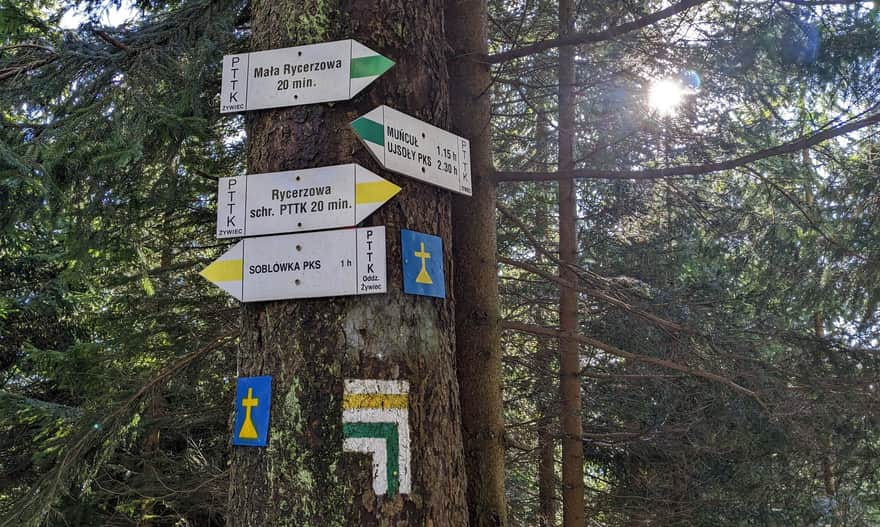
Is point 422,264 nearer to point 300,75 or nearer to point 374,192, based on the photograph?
point 374,192

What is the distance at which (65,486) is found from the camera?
146 inches

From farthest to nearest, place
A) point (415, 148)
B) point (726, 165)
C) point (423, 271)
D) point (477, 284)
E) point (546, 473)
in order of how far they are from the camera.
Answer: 1. point (546, 473)
2. point (477, 284)
3. point (726, 165)
4. point (415, 148)
5. point (423, 271)

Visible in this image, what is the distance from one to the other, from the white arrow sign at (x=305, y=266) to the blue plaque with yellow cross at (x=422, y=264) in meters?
0.09

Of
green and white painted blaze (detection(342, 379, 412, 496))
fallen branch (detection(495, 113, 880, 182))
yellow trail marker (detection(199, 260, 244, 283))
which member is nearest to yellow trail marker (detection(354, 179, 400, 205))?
yellow trail marker (detection(199, 260, 244, 283))

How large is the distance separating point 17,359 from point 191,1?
958 cm

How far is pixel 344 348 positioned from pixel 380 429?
26 cm

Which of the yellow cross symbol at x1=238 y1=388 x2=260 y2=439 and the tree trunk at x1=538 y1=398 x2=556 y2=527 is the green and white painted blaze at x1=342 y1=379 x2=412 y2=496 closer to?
the yellow cross symbol at x1=238 y1=388 x2=260 y2=439

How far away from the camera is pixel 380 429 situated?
1909mm

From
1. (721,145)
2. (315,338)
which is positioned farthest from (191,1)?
(721,145)

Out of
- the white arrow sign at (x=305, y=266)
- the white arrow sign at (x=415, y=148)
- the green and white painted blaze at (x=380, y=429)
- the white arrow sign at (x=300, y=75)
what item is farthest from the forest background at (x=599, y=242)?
the green and white painted blaze at (x=380, y=429)

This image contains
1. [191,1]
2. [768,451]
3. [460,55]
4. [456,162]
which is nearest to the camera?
[456,162]

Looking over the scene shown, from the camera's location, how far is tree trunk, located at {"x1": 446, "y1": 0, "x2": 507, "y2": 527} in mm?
2818

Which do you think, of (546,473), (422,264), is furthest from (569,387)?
(422,264)

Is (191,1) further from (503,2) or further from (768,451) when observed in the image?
(768,451)
